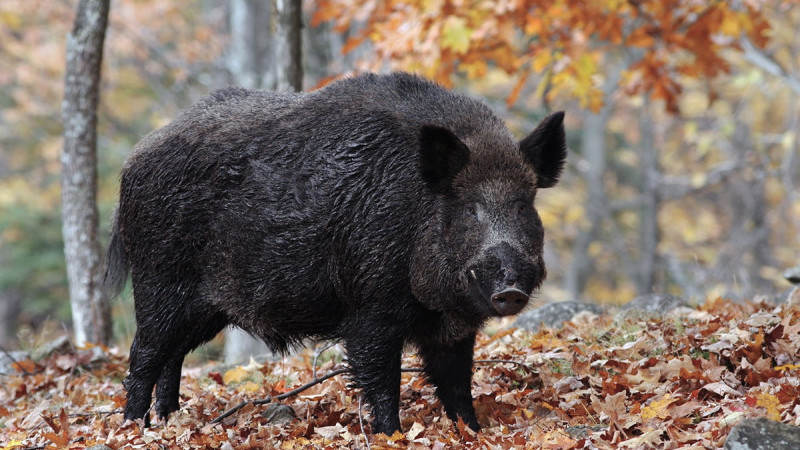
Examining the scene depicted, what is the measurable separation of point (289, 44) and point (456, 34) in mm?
1695

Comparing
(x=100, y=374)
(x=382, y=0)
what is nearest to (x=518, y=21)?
(x=382, y=0)

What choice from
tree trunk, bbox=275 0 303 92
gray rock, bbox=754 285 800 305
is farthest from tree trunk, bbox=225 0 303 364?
gray rock, bbox=754 285 800 305

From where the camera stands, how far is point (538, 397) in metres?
5.50

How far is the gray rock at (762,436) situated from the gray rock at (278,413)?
2954 millimetres

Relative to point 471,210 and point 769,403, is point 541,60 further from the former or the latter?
point 769,403

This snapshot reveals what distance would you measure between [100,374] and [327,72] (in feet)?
31.5

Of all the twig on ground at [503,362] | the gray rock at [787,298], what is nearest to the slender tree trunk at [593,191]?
the gray rock at [787,298]

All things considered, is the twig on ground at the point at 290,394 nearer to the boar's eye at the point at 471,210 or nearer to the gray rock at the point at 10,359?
the boar's eye at the point at 471,210

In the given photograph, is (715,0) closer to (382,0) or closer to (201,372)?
(382,0)

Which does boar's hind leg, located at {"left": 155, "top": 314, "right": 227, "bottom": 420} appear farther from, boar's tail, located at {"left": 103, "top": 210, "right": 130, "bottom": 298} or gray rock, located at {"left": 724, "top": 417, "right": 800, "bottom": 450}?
gray rock, located at {"left": 724, "top": 417, "right": 800, "bottom": 450}

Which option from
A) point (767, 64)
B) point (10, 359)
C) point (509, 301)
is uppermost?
point (767, 64)

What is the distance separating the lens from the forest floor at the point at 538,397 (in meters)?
4.55

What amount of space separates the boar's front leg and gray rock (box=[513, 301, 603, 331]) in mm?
2809

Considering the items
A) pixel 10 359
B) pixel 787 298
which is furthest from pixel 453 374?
pixel 10 359
